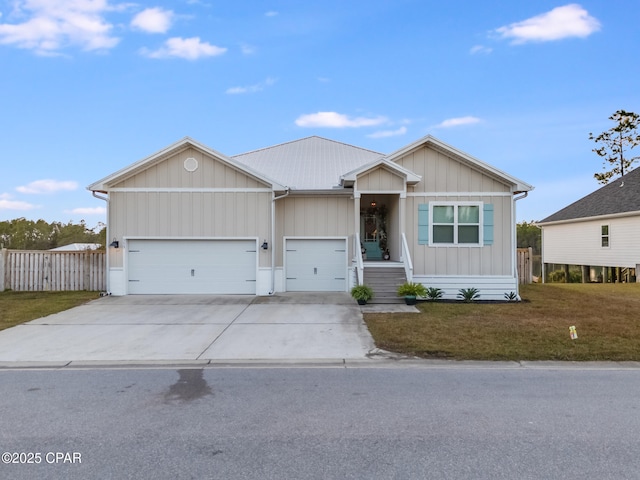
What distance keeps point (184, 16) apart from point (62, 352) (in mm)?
10964

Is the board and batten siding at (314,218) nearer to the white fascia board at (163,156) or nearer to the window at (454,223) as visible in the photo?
the white fascia board at (163,156)

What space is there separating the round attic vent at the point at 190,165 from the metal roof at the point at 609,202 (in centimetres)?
2059

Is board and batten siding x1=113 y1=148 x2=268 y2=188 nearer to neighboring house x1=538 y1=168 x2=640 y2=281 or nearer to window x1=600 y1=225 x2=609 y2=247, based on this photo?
neighboring house x1=538 y1=168 x2=640 y2=281

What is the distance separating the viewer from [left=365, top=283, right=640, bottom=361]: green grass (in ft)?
22.2

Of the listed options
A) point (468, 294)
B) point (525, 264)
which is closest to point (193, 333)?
point (468, 294)

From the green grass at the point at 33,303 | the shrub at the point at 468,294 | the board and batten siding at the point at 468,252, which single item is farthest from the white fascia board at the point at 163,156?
the shrub at the point at 468,294

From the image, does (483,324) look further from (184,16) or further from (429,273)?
(184,16)

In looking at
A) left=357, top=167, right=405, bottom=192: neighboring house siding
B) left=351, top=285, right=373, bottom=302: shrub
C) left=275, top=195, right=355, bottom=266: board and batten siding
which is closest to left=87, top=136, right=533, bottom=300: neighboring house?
left=357, top=167, right=405, bottom=192: neighboring house siding

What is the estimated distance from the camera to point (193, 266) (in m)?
14.5

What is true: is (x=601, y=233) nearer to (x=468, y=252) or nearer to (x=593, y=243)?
(x=593, y=243)

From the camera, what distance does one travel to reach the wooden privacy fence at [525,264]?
59.3 ft

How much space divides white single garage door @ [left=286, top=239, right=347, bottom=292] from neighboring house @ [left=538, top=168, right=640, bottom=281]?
15.8 m

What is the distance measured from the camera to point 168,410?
4.46 m

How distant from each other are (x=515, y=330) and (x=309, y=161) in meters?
12.1
